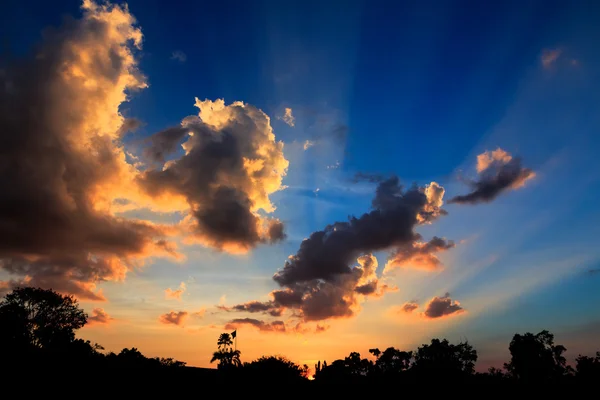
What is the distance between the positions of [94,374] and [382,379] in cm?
2430

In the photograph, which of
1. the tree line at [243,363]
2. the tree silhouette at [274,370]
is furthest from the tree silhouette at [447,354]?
the tree silhouette at [274,370]

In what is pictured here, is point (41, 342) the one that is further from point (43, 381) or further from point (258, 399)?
point (258, 399)

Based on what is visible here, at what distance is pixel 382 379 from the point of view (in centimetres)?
3219

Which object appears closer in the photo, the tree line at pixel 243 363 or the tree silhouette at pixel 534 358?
the tree line at pixel 243 363

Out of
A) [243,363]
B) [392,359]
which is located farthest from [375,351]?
[243,363]

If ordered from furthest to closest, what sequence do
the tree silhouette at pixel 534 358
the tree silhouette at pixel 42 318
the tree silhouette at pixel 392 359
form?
the tree silhouette at pixel 392 359 < the tree silhouette at pixel 534 358 < the tree silhouette at pixel 42 318

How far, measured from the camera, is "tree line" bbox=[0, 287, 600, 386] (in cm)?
2586

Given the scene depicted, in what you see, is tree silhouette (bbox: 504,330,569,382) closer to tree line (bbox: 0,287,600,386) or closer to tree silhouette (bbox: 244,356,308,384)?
tree line (bbox: 0,287,600,386)

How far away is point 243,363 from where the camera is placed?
3722 cm

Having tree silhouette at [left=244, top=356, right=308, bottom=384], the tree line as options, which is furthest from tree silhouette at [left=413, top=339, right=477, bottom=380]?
tree silhouette at [left=244, top=356, right=308, bottom=384]

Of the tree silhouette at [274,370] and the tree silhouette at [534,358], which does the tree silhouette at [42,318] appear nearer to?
the tree silhouette at [274,370]

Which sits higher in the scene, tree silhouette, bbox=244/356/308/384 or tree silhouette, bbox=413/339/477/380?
tree silhouette, bbox=413/339/477/380

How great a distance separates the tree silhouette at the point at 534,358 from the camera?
8750 cm

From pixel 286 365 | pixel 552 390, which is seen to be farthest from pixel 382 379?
pixel 552 390
